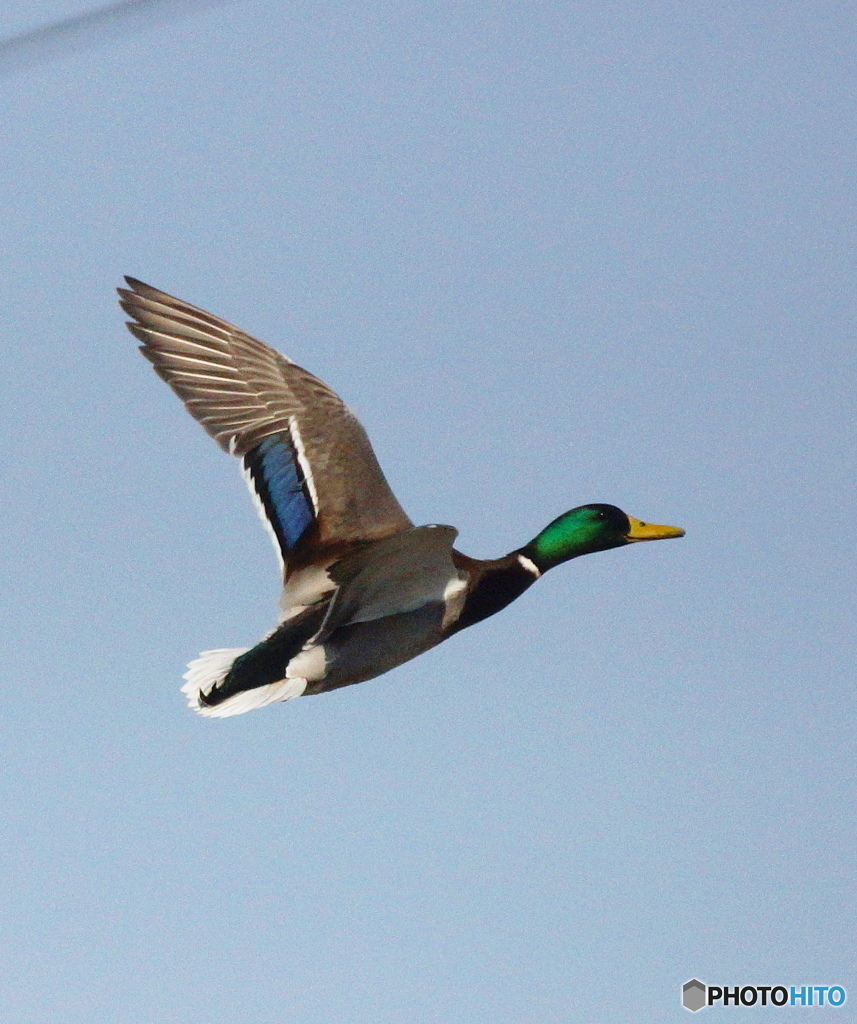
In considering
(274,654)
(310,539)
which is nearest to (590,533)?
(310,539)

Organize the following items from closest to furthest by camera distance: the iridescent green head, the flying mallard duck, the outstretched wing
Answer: the flying mallard duck → the outstretched wing → the iridescent green head

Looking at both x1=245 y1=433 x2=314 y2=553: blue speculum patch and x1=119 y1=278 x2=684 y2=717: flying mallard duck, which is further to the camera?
x1=245 y1=433 x2=314 y2=553: blue speculum patch

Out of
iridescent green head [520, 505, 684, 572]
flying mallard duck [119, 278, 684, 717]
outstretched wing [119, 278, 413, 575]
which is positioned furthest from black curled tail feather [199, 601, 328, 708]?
iridescent green head [520, 505, 684, 572]

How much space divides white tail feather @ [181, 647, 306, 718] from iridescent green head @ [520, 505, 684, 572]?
1.54 m

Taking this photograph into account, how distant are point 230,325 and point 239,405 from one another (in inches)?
19.2

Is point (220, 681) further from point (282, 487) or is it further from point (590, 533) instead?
point (590, 533)

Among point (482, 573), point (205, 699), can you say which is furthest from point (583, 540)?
point (205, 699)

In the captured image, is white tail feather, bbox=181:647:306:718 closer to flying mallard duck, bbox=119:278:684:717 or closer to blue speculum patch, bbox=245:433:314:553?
flying mallard duck, bbox=119:278:684:717

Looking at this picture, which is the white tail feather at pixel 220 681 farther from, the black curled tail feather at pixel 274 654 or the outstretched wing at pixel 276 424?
the outstretched wing at pixel 276 424

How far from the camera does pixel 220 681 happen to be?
5859 mm

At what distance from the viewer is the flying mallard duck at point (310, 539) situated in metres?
5.57

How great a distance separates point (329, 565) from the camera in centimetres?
565

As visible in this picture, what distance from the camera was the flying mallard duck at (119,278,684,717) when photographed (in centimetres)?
557

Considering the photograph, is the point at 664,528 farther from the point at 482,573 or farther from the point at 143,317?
the point at 143,317
